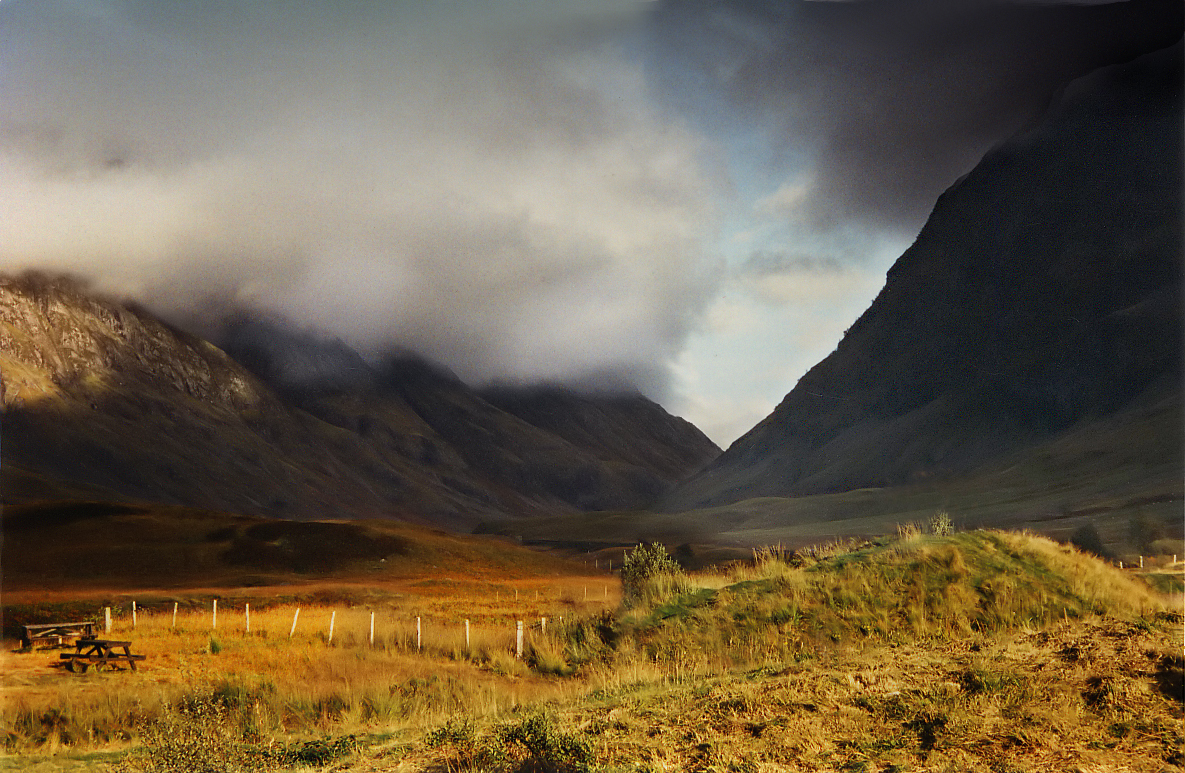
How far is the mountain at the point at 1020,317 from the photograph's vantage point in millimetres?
100812

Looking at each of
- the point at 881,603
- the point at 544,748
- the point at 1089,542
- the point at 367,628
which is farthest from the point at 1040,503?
the point at 544,748

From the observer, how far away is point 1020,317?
116m

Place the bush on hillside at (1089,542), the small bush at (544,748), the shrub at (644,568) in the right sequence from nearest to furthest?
1. the small bush at (544,748)
2. the shrub at (644,568)
3. the bush on hillside at (1089,542)

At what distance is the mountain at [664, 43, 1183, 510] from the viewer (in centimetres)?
10081

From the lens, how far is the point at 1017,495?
79875 millimetres

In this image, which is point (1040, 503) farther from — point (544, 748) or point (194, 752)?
point (194, 752)

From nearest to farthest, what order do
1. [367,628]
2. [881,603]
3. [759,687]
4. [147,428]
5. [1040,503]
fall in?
1. [759,687]
2. [881,603]
3. [367,628]
4. [1040,503]
5. [147,428]

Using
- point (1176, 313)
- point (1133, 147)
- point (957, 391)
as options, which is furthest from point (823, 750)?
point (1133, 147)

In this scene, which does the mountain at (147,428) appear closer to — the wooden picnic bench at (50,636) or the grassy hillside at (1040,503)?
the grassy hillside at (1040,503)

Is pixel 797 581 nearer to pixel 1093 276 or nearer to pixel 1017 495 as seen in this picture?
pixel 1017 495

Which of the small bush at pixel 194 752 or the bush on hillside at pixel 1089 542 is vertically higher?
the small bush at pixel 194 752

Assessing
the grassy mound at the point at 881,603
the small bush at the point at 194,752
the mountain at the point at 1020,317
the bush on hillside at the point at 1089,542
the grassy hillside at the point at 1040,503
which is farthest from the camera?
the mountain at the point at 1020,317

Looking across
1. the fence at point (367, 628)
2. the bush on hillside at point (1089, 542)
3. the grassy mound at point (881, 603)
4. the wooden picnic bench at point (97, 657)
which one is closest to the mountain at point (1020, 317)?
the bush on hillside at point (1089, 542)

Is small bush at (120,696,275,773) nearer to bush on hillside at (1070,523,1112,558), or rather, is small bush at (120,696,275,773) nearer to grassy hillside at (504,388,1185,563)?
bush on hillside at (1070,523,1112,558)
